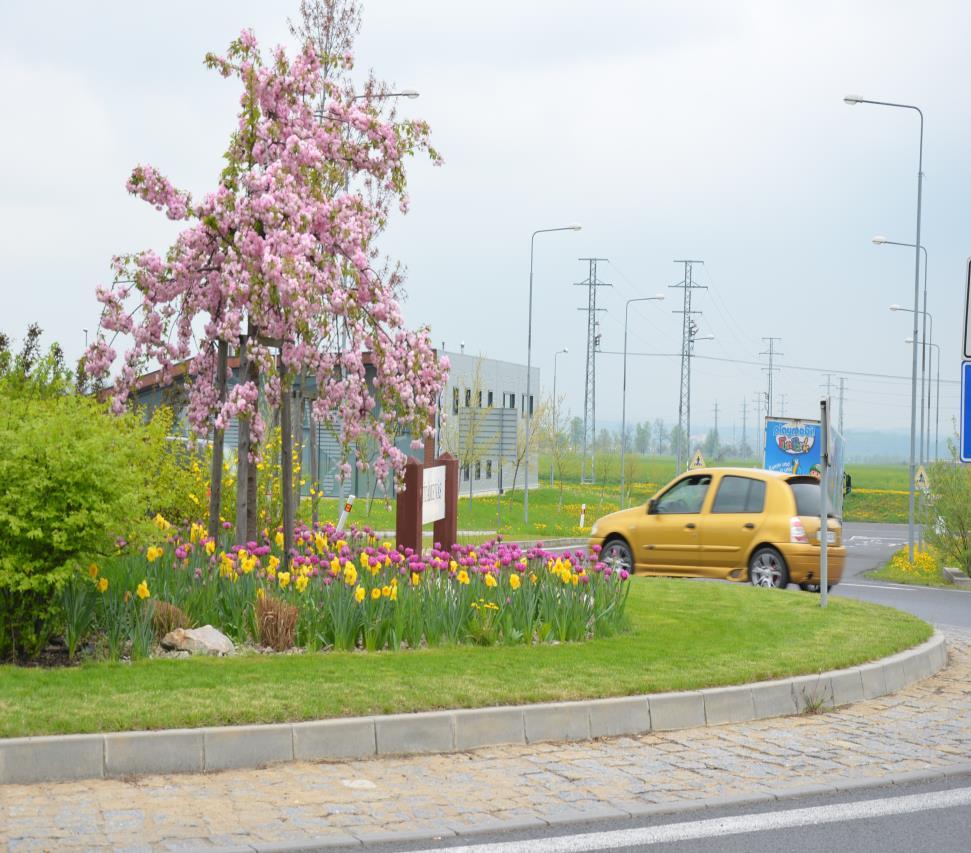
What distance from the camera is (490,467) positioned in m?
70.1

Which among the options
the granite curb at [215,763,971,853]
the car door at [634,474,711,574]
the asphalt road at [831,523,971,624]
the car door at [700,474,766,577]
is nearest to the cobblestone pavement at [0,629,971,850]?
the granite curb at [215,763,971,853]

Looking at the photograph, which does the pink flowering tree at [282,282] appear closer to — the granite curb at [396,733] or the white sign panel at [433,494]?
the white sign panel at [433,494]

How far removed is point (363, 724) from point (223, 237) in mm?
7306

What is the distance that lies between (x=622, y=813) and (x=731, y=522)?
1283cm

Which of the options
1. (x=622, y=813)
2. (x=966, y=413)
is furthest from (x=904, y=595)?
(x=622, y=813)

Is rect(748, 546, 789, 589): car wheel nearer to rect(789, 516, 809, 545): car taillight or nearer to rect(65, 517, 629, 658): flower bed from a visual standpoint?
rect(789, 516, 809, 545): car taillight

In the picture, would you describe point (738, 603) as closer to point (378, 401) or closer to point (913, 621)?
point (913, 621)

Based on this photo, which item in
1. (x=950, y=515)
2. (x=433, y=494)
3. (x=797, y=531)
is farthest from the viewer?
(x=950, y=515)

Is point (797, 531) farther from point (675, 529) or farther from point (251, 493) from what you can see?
point (251, 493)

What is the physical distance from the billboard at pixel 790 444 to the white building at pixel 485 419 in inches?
320

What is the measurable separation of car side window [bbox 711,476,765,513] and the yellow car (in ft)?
0.05

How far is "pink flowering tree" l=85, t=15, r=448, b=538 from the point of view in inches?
519

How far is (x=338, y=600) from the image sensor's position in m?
10.3

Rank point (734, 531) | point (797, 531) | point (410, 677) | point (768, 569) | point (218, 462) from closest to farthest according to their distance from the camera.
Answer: point (410, 677)
point (218, 462)
point (797, 531)
point (768, 569)
point (734, 531)
